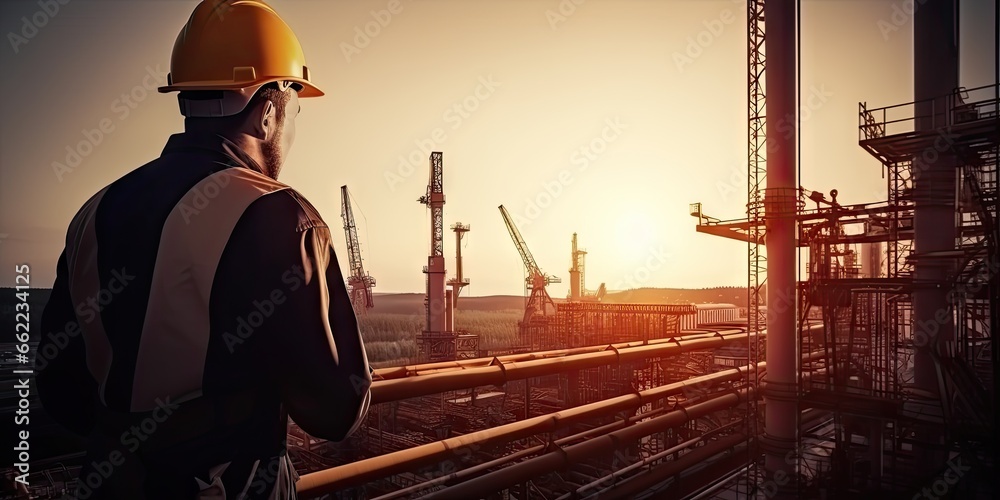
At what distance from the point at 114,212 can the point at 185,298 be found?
0.37m

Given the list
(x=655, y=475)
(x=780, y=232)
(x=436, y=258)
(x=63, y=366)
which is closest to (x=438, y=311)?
(x=436, y=258)

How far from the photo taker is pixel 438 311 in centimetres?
4625

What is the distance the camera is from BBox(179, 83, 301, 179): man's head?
162cm

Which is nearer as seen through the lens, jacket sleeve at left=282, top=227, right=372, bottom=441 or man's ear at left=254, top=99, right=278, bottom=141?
jacket sleeve at left=282, top=227, right=372, bottom=441

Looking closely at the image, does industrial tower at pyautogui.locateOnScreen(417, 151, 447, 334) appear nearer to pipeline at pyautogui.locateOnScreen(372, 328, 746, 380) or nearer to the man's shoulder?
pipeline at pyautogui.locateOnScreen(372, 328, 746, 380)

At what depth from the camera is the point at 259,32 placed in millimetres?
1617

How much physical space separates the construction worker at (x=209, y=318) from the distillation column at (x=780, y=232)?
623 inches

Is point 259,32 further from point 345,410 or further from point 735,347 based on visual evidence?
point 735,347

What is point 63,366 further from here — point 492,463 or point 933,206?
point 933,206

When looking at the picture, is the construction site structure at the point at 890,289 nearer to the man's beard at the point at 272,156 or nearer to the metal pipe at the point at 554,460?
the metal pipe at the point at 554,460

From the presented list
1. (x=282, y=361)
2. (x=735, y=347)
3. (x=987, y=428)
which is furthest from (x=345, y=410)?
(x=735, y=347)

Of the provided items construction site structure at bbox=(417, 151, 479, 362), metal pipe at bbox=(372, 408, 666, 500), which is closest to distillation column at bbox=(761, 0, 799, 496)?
metal pipe at bbox=(372, 408, 666, 500)

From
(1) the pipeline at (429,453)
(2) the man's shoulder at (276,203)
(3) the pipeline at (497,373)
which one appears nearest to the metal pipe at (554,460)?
(1) the pipeline at (429,453)

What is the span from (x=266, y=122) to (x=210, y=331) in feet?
2.30
